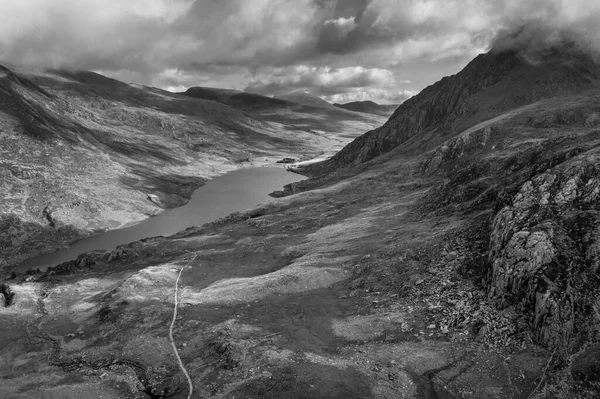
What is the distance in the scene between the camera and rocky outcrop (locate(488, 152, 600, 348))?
38.8 metres

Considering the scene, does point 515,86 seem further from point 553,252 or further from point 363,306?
point 363,306

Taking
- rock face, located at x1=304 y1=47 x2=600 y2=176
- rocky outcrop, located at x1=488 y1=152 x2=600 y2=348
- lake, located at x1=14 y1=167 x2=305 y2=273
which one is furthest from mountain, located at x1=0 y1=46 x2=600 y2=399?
rock face, located at x1=304 y1=47 x2=600 y2=176

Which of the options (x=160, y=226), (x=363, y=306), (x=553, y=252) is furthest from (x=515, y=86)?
(x=160, y=226)

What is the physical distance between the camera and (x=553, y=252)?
43.4m

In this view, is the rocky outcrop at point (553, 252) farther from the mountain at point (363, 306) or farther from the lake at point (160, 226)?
the lake at point (160, 226)

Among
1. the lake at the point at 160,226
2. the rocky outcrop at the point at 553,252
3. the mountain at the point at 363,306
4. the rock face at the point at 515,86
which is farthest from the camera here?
the rock face at the point at 515,86

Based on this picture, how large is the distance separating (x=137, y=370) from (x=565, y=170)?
207 ft

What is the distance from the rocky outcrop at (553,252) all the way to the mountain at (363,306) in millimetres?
164

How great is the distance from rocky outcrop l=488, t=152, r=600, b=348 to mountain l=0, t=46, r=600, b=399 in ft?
0.54

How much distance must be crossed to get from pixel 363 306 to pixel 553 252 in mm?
24147

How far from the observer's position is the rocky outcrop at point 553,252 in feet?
127

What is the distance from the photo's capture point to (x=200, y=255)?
9500 cm

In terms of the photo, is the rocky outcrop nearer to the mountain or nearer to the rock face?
the mountain

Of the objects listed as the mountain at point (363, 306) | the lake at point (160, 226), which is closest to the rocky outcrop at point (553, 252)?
the mountain at point (363, 306)
